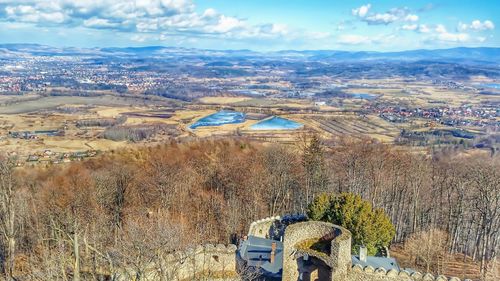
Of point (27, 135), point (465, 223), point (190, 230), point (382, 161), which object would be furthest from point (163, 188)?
point (27, 135)

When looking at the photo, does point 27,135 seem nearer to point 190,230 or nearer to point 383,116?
point 190,230

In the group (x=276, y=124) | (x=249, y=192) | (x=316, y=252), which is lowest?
(x=276, y=124)

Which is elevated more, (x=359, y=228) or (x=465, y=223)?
(x=359, y=228)

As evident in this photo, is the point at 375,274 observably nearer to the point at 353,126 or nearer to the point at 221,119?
the point at 353,126

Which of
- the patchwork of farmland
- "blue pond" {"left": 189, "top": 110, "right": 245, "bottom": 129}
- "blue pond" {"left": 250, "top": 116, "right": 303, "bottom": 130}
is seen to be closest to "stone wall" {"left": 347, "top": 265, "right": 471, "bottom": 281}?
the patchwork of farmland

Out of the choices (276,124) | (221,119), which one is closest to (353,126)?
(276,124)

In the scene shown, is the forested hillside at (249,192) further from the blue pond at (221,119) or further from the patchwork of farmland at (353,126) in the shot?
the blue pond at (221,119)

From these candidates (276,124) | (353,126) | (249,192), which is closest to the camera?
(249,192)
